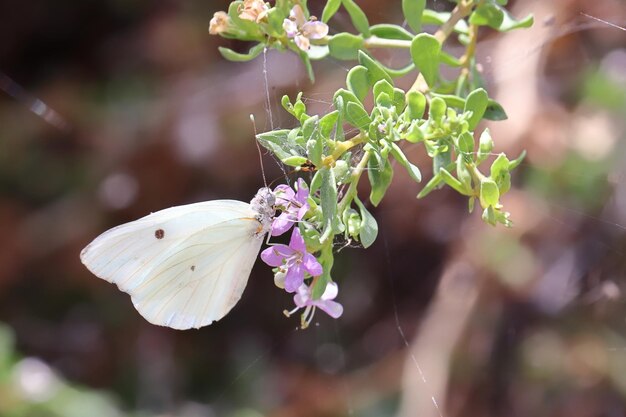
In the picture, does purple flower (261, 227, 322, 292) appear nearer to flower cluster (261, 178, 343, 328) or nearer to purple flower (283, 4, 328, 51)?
flower cluster (261, 178, 343, 328)

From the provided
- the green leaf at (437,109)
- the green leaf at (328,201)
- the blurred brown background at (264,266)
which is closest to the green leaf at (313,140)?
the green leaf at (328,201)

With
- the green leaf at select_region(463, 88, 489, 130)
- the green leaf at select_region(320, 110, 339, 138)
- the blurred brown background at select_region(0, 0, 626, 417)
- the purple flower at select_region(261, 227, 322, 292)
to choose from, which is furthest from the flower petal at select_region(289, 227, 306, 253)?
the blurred brown background at select_region(0, 0, 626, 417)

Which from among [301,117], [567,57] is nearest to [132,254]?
[301,117]

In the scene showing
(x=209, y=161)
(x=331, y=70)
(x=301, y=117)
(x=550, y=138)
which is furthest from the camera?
(x=209, y=161)

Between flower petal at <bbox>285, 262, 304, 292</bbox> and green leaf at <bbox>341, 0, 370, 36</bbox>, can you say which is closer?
flower petal at <bbox>285, 262, 304, 292</bbox>

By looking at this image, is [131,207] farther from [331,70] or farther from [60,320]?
[331,70]
